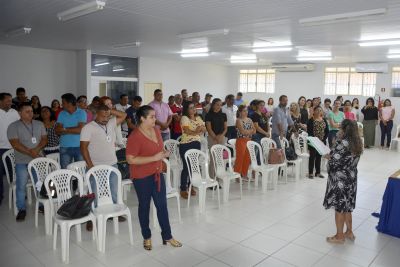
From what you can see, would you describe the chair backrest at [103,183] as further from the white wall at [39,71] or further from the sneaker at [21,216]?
the white wall at [39,71]

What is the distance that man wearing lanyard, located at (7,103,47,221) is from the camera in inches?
162

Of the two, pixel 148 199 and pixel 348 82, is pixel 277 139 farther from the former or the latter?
pixel 348 82

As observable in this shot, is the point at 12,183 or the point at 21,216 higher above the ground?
the point at 12,183

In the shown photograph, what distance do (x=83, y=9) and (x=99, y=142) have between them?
1875 millimetres

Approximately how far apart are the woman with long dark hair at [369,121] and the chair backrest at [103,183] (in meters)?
9.63

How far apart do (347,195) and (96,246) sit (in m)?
2.67

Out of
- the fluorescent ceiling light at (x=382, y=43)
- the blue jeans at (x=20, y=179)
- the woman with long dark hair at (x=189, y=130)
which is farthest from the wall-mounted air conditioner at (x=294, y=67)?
the blue jeans at (x=20, y=179)

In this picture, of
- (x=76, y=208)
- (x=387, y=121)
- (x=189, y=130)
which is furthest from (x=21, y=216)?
(x=387, y=121)

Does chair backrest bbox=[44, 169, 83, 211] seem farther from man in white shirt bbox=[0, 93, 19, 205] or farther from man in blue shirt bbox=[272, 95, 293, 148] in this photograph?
man in blue shirt bbox=[272, 95, 293, 148]

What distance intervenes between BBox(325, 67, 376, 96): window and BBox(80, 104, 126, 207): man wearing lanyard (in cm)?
1087

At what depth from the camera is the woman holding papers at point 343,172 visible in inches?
137

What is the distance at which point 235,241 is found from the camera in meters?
3.77

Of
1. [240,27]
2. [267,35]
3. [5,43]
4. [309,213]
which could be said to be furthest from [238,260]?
[5,43]

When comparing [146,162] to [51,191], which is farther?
[51,191]
